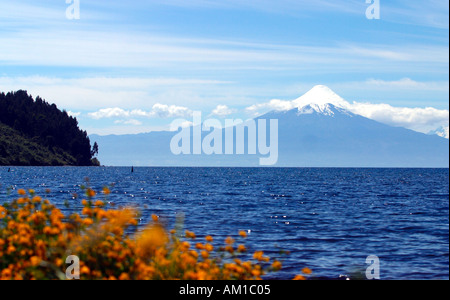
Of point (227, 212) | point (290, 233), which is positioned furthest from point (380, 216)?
point (290, 233)

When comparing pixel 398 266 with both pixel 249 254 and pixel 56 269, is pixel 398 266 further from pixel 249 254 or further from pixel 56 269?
pixel 56 269

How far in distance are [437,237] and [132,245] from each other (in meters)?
24.7

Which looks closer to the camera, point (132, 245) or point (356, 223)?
point (132, 245)

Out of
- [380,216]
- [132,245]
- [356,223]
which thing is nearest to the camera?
[132,245]

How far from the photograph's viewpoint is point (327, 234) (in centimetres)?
3066

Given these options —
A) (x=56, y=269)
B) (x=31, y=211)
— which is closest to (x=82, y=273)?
(x=56, y=269)

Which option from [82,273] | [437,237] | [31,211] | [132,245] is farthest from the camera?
[437,237]

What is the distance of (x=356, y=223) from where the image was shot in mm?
36656

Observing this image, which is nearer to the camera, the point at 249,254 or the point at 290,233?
the point at 249,254

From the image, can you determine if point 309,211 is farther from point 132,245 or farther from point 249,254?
point 132,245

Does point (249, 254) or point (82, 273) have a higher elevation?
point (82, 273)

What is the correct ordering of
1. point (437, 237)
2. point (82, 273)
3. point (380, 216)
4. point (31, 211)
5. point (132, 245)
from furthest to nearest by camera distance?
point (380, 216) < point (437, 237) < point (31, 211) < point (132, 245) < point (82, 273)
